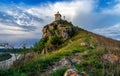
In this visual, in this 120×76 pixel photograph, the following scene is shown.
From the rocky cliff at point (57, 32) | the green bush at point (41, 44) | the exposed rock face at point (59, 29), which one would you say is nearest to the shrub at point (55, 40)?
the rocky cliff at point (57, 32)

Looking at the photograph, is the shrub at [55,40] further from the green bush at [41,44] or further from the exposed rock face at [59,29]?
the green bush at [41,44]

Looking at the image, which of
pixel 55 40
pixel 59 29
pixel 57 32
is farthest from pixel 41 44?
pixel 59 29

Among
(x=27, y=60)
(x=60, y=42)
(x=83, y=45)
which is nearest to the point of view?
(x=27, y=60)

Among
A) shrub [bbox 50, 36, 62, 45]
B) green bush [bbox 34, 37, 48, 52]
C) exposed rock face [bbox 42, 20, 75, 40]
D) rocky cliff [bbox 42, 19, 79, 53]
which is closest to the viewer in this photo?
rocky cliff [bbox 42, 19, 79, 53]

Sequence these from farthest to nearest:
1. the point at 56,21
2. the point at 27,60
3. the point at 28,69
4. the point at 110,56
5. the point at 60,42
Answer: the point at 56,21 < the point at 60,42 < the point at 110,56 < the point at 27,60 < the point at 28,69

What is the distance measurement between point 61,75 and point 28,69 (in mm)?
5714

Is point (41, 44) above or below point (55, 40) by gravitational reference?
below

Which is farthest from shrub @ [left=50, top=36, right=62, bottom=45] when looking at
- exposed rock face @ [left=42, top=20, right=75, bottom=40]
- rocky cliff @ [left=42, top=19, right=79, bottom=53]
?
exposed rock face @ [left=42, top=20, right=75, bottom=40]

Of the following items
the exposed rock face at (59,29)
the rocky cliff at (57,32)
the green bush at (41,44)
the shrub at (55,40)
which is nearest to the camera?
the rocky cliff at (57,32)

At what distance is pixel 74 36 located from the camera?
68.4 metres

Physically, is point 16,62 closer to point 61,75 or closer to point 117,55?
point 61,75

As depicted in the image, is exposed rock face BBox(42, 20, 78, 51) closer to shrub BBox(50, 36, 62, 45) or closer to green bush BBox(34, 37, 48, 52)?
shrub BBox(50, 36, 62, 45)

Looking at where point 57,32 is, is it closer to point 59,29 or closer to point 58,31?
point 58,31

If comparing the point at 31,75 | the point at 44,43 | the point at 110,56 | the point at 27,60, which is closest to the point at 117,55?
the point at 110,56
